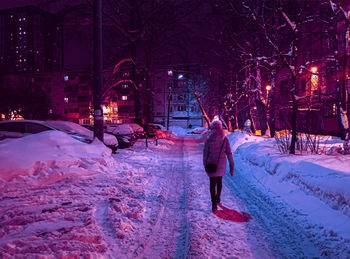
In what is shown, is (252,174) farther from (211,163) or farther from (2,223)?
(2,223)

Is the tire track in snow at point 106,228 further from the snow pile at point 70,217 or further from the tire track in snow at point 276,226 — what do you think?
the tire track in snow at point 276,226

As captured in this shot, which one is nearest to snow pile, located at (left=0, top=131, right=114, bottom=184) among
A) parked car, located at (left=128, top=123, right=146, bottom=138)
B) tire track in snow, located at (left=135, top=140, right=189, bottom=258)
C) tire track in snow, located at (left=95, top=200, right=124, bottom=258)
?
tire track in snow, located at (left=95, top=200, right=124, bottom=258)

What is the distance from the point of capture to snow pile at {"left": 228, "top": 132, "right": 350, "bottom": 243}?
15.4 feet

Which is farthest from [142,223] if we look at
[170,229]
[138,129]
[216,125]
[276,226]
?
[138,129]

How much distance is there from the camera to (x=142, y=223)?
4.78 m

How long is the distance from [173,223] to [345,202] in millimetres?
3200

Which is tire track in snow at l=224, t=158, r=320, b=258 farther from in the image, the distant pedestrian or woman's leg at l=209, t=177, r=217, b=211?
the distant pedestrian

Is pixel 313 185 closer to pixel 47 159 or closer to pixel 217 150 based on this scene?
pixel 217 150

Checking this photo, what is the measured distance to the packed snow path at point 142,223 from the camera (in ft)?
12.0

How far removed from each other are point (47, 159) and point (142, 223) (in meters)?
3.95

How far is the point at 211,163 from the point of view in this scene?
5828 mm

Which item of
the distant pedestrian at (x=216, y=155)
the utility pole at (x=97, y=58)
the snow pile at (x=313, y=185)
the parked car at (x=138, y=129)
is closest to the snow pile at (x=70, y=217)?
the distant pedestrian at (x=216, y=155)

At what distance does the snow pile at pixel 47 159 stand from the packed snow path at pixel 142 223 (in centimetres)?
31

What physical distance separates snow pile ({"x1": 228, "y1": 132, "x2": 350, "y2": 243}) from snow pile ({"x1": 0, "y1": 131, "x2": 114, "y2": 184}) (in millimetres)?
5330
